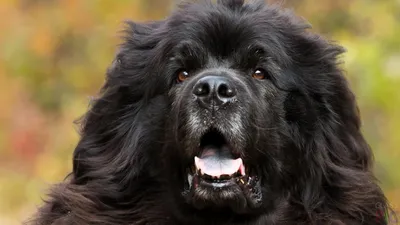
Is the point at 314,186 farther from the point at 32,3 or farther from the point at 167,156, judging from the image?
the point at 32,3

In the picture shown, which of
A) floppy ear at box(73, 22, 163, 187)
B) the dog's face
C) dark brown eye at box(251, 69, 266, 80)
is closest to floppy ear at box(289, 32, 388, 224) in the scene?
the dog's face

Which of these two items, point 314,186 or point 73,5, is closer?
point 314,186

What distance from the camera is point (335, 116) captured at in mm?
5648

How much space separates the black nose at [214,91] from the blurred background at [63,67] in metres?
5.26

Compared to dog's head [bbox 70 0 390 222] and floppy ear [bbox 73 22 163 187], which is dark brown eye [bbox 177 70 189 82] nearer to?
dog's head [bbox 70 0 390 222]

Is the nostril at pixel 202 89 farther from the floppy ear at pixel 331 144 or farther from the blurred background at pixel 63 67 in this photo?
the blurred background at pixel 63 67

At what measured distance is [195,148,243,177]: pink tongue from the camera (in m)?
5.01

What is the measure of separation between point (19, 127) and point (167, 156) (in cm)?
1078

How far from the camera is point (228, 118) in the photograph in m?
5.02

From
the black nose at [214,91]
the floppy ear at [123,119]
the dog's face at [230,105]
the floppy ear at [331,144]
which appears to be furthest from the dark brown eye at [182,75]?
the floppy ear at [331,144]

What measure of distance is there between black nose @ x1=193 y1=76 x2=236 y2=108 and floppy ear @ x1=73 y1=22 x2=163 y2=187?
63cm

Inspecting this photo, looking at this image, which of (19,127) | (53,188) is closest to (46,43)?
(19,127)

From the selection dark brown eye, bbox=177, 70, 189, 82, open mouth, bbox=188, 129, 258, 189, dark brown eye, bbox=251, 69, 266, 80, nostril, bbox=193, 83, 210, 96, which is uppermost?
dark brown eye, bbox=177, 70, 189, 82

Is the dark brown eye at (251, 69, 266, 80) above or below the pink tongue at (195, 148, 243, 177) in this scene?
above
